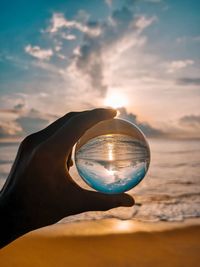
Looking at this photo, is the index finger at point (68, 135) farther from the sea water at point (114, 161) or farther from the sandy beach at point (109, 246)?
the sandy beach at point (109, 246)

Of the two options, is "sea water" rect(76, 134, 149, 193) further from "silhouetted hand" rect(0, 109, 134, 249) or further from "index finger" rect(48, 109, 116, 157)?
"index finger" rect(48, 109, 116, 157)

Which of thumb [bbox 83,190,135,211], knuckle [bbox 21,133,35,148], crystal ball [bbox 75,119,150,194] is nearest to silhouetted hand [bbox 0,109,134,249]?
thumb [bbox 83,190,135,211]

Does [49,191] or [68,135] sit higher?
[68,135]

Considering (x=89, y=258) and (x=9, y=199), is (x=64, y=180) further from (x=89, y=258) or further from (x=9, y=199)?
(x=89, y=258)

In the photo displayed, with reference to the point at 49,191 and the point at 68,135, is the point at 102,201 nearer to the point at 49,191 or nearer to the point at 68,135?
the point at 49,191

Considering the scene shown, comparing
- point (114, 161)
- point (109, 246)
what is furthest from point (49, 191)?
point (109, 246)

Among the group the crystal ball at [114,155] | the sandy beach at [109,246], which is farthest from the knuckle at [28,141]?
the sandy beach at [109,246]

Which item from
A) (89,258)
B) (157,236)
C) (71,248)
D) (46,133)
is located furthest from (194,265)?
(46,133)
